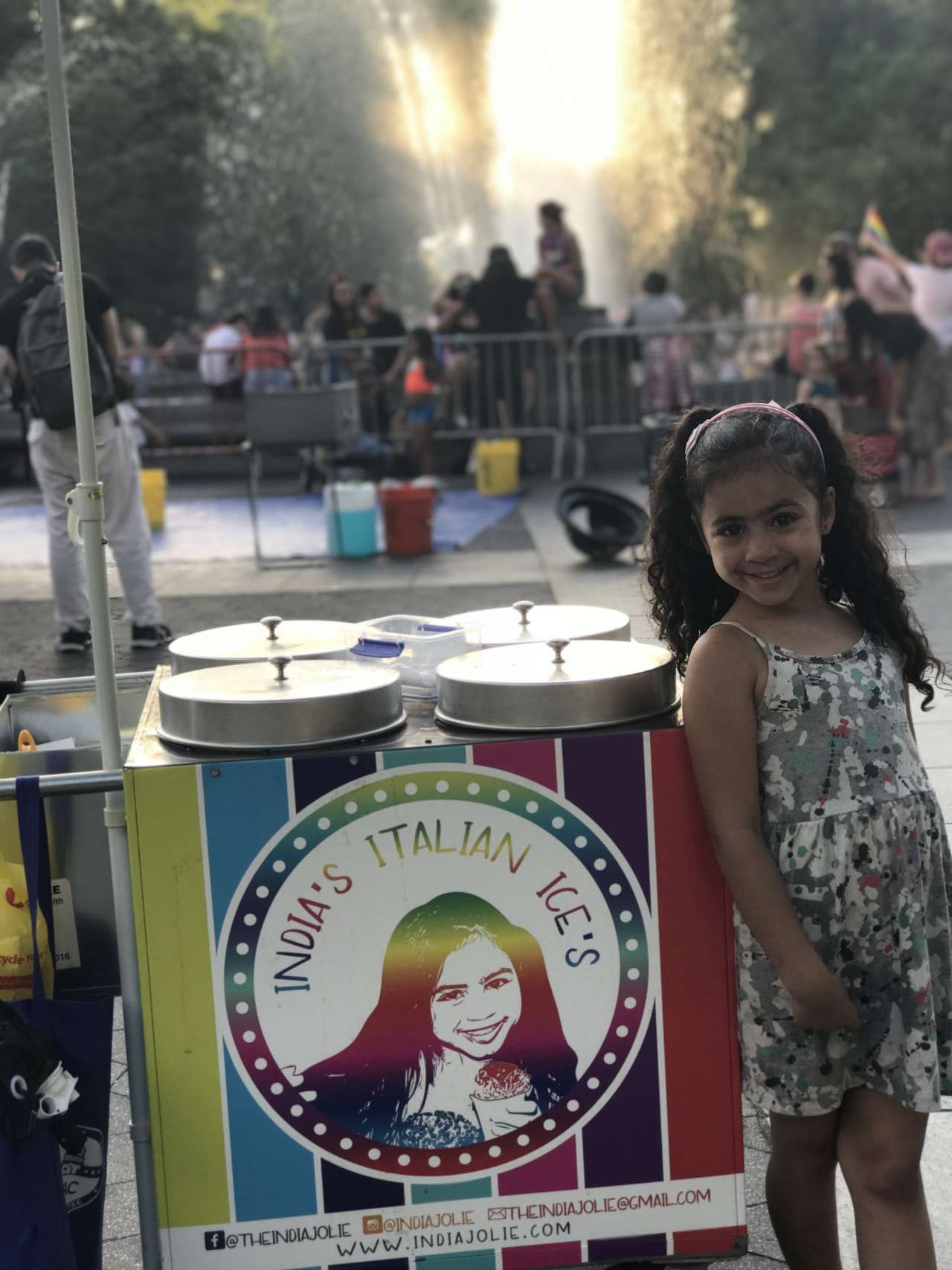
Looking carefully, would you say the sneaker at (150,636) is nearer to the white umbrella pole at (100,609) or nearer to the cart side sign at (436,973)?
the white umbrella pole at (100,609)

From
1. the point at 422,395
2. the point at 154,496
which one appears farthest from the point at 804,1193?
the point at 422,395

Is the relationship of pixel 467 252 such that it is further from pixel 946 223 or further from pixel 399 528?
pixel 399 528

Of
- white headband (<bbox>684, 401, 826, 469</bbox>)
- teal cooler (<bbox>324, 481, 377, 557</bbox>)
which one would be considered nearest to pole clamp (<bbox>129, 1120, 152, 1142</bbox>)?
white headband (<bbox>684, 401, 826, 469</bbox>)

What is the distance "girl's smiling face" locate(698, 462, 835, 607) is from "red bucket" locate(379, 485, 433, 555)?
26.8 feet

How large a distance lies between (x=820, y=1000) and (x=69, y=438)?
605 centimetres

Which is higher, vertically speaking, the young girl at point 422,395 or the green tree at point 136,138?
the green tree at point 136,138

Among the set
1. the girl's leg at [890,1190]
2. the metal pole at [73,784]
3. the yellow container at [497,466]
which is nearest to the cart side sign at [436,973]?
the metal pole at [73,784]

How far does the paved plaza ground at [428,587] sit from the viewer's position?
751 centimetres

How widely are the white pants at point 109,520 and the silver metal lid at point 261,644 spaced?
15.8 feet

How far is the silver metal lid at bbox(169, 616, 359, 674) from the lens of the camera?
2812 mm

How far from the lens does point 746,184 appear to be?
39.8 metres

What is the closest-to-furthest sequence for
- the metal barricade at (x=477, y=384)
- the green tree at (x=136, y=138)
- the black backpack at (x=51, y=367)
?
1. the black backpack at (x=51, y=367)
2. the metal barricade at (x=477, y=384)
3. the green tree at (x=136, y=138)

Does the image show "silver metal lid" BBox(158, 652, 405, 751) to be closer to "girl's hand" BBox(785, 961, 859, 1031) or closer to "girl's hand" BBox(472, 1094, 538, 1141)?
"girl's hand" BBox(472, 1094, 538, 1141)

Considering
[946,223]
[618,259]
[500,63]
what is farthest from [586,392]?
[946,223]
